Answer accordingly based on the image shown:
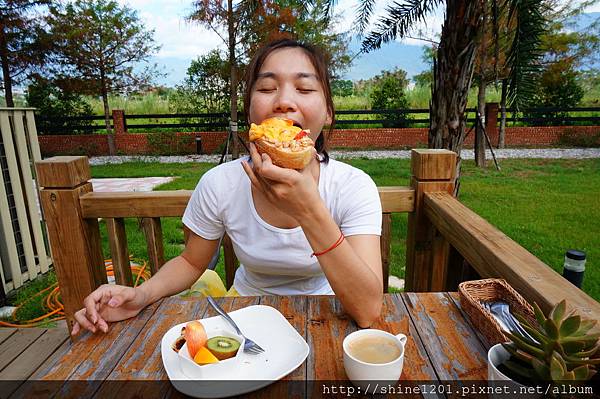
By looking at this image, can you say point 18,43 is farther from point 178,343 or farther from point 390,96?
point 178,343

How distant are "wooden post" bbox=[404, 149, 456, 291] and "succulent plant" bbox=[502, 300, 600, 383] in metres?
1.27

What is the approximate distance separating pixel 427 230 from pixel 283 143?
3.78ft

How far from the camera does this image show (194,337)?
1.01 metres

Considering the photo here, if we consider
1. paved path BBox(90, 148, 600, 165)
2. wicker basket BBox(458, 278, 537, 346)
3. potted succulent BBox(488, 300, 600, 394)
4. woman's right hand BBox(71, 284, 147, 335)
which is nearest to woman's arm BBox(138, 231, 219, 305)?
woman's right hand BBox(71, 284, 147, 335)

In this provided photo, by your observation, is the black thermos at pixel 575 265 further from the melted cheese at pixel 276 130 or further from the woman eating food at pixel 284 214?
the melted cheese at pixel 276 130

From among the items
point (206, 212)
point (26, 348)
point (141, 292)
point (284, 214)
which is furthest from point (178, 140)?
point (141, 292)

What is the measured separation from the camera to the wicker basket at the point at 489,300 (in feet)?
3.49

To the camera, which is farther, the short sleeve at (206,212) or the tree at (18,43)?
the tree at (18,43)

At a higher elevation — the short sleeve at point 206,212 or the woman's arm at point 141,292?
the short sleeve at point 206,212

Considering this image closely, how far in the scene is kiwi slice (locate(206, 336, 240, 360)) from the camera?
99cm

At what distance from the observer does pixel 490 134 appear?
13.4 meters

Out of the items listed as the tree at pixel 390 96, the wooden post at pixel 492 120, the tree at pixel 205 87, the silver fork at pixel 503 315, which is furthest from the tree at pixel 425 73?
the silver fork at pixel 503 315

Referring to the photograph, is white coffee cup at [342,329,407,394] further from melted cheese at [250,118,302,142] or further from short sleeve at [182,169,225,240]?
short sleeve at [182,169,225,240]

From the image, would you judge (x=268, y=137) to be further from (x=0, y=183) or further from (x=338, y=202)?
(x=0, y=183)
